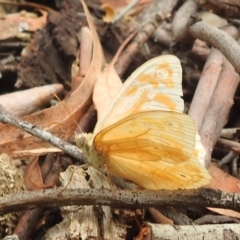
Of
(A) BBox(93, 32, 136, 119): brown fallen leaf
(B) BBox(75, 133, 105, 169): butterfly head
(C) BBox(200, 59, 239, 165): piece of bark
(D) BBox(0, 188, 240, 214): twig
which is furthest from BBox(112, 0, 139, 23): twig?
(D) BBox(0, 188, 240, 214): twig

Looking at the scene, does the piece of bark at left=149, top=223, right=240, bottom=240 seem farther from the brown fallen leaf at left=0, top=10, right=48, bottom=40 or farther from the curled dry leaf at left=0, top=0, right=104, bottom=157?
the brown fallen leaf at left=0, top=10, right=48, bottom=40

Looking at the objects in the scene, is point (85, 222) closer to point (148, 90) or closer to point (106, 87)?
point (148, 90)

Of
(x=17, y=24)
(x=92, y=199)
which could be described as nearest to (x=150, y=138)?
(x=92, y=199)

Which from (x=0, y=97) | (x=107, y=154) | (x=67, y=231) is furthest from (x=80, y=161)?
(x=0, y=97)

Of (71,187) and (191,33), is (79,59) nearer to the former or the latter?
(191,33)


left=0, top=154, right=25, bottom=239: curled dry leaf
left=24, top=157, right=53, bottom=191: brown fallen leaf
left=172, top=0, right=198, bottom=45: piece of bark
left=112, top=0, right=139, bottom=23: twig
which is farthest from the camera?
left=112, top=0, right=139, bottom=23: twig

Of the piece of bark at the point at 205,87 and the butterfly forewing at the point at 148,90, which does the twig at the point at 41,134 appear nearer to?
the butterfly forewing at the point at 148,90

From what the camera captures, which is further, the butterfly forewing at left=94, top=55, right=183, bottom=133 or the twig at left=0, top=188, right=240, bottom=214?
the butterfly forewing at left=94, top=55, right=183, bottom=133
